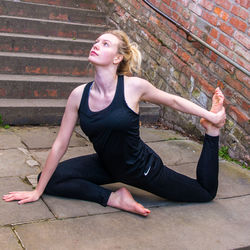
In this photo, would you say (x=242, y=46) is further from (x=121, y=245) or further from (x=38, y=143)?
(x=121, y=245)

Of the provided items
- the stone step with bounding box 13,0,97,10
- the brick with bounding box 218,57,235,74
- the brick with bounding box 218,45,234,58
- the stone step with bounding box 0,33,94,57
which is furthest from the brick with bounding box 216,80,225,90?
the stone step with bounding box 13,0,97,10

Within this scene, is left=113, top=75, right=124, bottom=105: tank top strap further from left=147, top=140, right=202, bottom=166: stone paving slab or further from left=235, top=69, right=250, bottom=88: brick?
left=235, top=69, right=250, bottom=88: brick

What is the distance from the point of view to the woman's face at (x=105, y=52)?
2.71 m

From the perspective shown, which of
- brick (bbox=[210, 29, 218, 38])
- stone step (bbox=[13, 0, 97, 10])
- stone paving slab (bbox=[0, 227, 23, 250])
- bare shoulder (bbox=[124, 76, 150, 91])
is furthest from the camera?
stone step (bbox=[13, 0, 97, 10])

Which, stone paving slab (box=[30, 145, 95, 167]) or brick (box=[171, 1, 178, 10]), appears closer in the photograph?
stone paving slab (box=[30, 145, 95, 167])

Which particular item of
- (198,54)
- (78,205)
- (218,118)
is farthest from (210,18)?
(78,205)

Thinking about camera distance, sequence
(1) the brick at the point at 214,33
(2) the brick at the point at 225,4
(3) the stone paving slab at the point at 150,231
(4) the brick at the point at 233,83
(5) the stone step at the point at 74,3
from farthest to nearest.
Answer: (5) the stone step at the point at 74,3, (1) the brick at the point at 214,33, (2) the brick at the point at 225,4, (4) the brick at the point at 233,83, (3) the stone paving slab at the point at 150,231

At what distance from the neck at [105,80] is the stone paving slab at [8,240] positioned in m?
1.03

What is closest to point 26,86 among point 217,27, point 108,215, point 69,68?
point 69,68

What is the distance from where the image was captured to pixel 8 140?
12.9ft

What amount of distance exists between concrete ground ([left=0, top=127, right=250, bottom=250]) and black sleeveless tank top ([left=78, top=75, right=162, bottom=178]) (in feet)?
Answer: 0.99

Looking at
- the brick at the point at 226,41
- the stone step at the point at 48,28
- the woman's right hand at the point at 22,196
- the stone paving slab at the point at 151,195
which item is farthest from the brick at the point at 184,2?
the woman's right hand at the point at 22,196

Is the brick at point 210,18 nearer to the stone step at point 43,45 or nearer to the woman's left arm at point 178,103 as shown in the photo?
the woman's left arm at point 178,103

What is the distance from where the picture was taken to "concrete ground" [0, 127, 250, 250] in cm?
236
